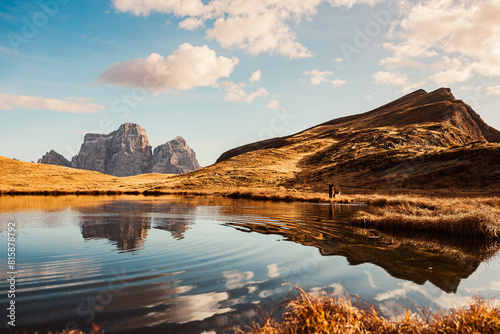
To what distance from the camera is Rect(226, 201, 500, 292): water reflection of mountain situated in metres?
10.6

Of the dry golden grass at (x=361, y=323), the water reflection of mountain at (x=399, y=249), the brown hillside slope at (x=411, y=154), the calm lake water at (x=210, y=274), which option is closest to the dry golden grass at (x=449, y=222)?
the water reflection of mountain at (x=399, y=249)

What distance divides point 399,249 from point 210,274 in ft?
32.1

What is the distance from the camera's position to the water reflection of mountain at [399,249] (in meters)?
10.6

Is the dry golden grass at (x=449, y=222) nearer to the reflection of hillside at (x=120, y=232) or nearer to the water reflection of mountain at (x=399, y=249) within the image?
the water reflection of mountain at (x=399, y=249)

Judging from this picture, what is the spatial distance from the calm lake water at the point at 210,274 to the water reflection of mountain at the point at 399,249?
0.17 feet

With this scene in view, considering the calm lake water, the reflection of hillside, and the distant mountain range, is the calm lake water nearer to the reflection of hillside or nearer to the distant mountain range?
the reflection of hillside

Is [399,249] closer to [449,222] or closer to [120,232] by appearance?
[449,222]

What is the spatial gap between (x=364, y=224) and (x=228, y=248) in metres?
12.6

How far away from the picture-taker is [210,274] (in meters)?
9.93

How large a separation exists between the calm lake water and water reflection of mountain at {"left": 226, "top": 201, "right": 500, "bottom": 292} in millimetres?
52

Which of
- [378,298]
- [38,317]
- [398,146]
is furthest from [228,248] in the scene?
[398,146]

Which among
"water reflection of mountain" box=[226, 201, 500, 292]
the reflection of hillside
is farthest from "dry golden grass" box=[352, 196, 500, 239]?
the reflection of hillside

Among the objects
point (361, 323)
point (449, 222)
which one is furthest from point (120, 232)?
point (449, 222)

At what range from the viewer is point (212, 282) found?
29.8ft
